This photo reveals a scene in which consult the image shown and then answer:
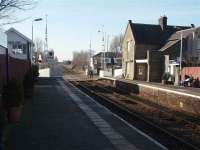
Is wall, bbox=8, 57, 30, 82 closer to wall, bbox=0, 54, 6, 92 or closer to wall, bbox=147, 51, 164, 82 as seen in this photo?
wall, bbox=0, 54, 6, 92

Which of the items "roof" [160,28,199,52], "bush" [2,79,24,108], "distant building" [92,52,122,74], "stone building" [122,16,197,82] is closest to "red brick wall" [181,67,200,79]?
"stone building" [122,16,197,82]

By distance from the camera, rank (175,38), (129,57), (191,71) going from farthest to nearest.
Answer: (129,57) → (175,38) → (191,71)

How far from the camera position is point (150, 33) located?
7194cm

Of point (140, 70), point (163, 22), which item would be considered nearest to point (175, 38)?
point (140, 70)

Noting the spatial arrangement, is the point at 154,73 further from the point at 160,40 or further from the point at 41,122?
the point at 41,122

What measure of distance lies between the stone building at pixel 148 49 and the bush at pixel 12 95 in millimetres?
46133

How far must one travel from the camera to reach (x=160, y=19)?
75938 millimetres

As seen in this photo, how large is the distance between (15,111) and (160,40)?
56.5 metres

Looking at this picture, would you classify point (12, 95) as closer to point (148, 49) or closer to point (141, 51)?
point (141, 51)

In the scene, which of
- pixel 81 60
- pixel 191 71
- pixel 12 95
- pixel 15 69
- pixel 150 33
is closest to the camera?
pixel 12 95

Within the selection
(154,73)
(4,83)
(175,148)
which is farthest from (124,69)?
(175,148)

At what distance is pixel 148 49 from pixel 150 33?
314cm

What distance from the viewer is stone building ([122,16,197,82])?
6406cm

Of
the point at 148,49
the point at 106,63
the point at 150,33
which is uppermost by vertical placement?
the point at 150,33
